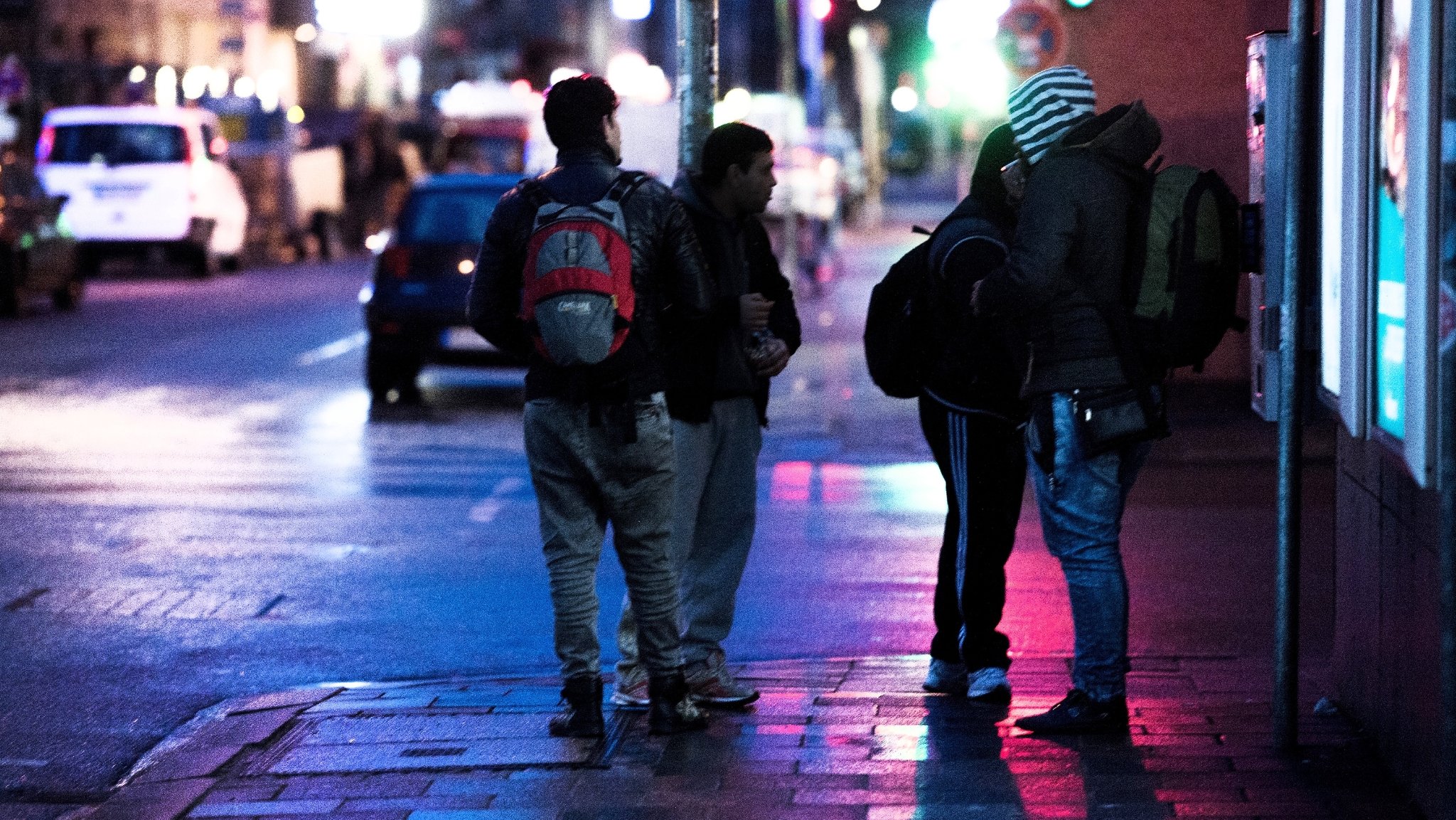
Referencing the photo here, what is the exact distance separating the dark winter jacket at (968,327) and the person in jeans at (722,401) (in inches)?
18.6

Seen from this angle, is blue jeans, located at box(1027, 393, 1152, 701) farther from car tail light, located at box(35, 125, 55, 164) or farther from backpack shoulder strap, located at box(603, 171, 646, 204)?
car tail light, located at box(35, 125, 55, 164)

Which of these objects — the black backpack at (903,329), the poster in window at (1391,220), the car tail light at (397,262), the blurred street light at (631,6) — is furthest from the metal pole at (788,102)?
the blurred street light at (631,6)

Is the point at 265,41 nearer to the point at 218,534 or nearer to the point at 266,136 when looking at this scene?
the point at 266,136

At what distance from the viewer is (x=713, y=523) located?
662cm

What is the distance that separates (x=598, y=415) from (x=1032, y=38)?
10947 millimetres

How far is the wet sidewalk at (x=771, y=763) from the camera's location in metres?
5.33

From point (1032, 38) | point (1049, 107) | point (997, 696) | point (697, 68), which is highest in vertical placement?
point (1032, 38)

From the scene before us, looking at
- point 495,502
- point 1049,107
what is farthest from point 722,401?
point 495,502

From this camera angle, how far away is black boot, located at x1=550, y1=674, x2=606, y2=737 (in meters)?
6.05

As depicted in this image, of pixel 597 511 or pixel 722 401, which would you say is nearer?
pixel 597 511

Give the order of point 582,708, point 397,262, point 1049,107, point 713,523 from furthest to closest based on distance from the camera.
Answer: point 397,262 → point 713,523 → point 582,708 → point 1049,107

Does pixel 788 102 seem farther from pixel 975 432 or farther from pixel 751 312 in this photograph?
pixel 751 312

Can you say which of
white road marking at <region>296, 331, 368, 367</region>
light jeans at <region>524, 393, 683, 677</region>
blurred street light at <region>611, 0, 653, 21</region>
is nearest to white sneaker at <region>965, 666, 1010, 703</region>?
light jeans at <region>524, 393, 683, 677</region>

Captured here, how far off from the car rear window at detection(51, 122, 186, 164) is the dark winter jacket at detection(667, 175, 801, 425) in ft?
80.1
